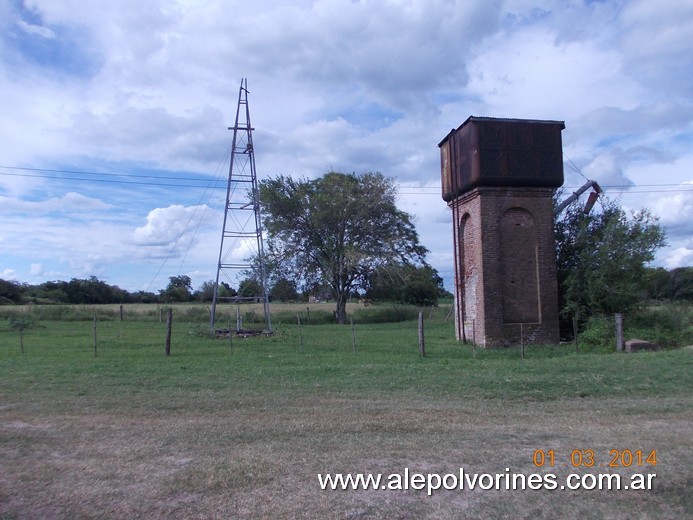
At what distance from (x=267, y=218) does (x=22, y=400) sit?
3697 centimetres

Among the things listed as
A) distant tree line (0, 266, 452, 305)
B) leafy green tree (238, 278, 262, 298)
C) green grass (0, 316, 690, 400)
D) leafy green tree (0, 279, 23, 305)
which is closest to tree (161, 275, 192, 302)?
distant tree line (0, 266, 452, 305)

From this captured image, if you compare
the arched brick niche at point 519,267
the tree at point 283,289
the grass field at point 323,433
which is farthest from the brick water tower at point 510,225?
the tree at point 283,289

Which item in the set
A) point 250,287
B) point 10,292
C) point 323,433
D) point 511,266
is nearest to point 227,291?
point 250,287

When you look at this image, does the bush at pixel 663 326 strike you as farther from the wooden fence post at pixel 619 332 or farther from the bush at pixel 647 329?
the wooden fence post at pixel 619 332

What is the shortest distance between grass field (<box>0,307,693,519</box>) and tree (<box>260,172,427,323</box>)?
29.9m

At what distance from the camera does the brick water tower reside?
24.2m

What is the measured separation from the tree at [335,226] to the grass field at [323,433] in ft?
98.1

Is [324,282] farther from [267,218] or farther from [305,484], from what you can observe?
[305,484]

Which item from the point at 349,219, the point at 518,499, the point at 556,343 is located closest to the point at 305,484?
the point at 518,499

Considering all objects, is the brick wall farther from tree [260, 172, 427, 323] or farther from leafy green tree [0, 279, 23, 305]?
leafy green tree [0, 279, 23, 305]

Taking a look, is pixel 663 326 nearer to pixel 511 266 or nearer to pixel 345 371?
pixel 511 266

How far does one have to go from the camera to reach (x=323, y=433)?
337 inches

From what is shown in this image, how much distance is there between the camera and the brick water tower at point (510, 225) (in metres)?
24.2

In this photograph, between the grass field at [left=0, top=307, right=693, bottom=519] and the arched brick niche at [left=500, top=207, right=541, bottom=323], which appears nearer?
the grass field at [left=0, top=307, right=693, bottom=519]
